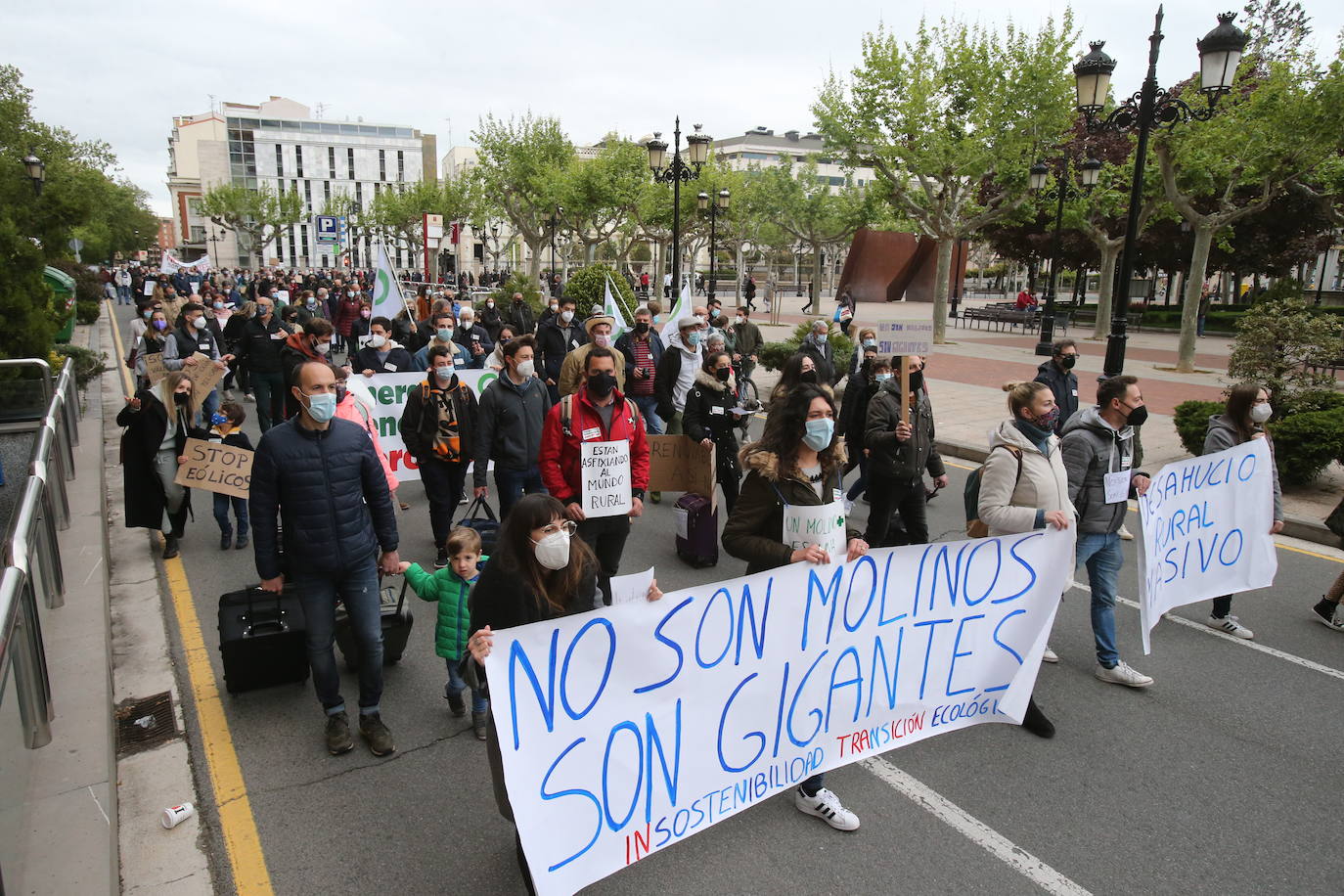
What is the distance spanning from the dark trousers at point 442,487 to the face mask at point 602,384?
1.84 metres

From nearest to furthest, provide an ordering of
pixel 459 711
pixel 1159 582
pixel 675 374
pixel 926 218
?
pixel 459 711 → pixel 1159 582 → pixel 675 374 → pixel 926 218

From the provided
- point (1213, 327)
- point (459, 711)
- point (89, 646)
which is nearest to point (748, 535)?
point (459, 711)

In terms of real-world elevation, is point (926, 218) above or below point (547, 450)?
above

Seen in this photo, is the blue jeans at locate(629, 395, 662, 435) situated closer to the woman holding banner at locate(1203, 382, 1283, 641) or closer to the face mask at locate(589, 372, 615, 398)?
the face mask at locate(589, 372, 615, 398)

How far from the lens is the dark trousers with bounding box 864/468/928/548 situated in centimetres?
609

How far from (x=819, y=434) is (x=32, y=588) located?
3758mm

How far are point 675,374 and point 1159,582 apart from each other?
5220 mm

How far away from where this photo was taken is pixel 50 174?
32.9m

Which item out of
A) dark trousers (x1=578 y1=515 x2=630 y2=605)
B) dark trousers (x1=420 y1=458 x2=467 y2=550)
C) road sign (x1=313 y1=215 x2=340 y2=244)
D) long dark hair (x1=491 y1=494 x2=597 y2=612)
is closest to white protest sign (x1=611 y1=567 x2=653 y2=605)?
Answer: long dark hair (x1=491 y1=494 x2=597 y2=612)

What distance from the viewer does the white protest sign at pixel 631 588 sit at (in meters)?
3.11

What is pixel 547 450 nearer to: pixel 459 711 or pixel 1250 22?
pixel 459 711

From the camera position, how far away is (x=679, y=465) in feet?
25.1

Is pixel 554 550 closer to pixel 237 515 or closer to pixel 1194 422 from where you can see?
pixel 237 515

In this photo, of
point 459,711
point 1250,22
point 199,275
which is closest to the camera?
point 459,711
